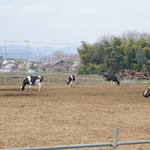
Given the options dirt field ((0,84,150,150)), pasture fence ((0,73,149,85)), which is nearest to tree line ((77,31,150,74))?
pasture fence ((0,73,149,85))

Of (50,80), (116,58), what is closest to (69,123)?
(50,80)

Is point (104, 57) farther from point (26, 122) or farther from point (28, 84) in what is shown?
point (26, 122)

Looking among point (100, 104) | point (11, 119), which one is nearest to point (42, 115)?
point (11, 119)

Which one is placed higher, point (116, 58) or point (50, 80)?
point (116, 58)

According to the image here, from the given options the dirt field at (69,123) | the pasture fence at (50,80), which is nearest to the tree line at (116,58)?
the pasture fence at (50,80)

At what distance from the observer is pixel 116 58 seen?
5675cm

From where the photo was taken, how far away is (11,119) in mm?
12898

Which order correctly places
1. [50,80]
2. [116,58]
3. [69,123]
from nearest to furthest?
[69,123], [50,80], [116,58]

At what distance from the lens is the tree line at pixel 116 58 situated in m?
55.2

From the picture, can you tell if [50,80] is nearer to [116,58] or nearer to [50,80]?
[50,80]

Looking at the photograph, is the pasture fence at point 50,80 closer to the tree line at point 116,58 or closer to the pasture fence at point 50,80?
the pasture fence at point 50,80

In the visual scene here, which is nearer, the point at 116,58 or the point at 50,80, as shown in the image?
the point at 50,80

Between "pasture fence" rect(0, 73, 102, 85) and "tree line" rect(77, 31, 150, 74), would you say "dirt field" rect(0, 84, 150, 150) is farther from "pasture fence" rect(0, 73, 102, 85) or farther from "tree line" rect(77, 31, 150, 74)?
"tree line" rect(77, 31, 150, 74)

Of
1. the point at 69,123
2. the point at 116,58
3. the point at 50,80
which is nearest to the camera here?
the point at 69,123
